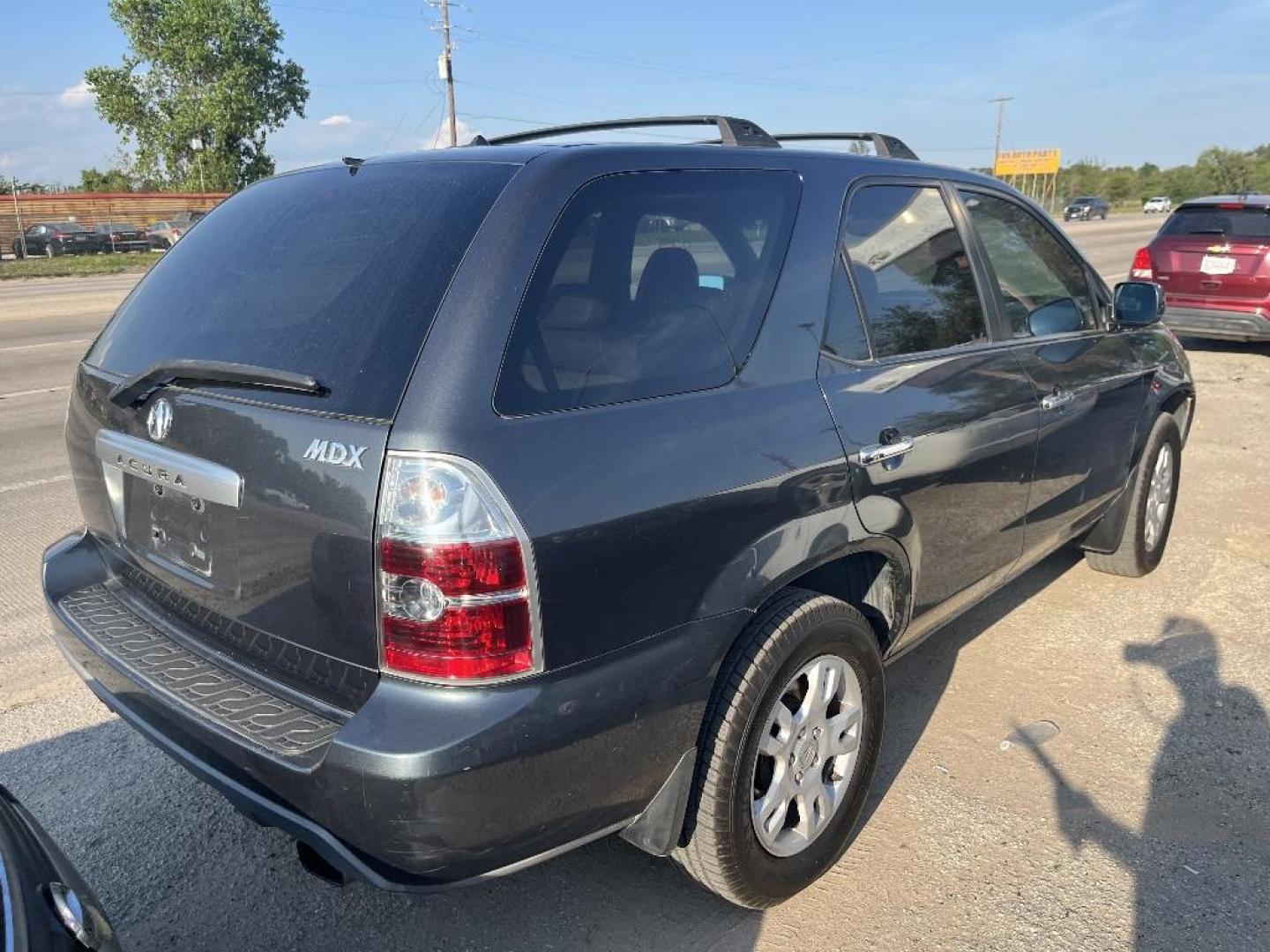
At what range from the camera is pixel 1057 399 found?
369 cm

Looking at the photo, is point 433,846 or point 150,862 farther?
point 150,862

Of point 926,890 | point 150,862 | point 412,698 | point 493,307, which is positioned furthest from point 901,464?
point 150,862


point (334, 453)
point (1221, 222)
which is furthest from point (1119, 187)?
point (334, 453)

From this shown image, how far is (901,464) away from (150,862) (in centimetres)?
235

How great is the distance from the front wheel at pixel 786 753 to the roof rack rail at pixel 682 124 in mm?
1330

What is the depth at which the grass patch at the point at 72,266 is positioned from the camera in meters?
28.9

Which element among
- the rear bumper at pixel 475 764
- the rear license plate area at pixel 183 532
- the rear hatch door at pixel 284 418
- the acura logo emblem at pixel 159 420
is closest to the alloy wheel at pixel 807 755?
the rear bumper at pixel 475 764

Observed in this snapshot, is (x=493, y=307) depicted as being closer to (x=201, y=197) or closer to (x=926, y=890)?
(x=926, y=890)

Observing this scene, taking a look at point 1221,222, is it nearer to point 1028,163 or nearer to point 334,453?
point 334,453

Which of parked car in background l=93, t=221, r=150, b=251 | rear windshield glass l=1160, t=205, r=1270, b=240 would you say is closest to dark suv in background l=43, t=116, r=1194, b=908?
rear windshield glass l=1160, t=205, r=1270, b=240

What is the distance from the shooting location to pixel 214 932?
2.54 m

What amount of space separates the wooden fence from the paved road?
1733 inches

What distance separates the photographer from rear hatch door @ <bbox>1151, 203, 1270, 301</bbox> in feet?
34.4

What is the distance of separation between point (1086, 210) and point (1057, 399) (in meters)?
62.5
